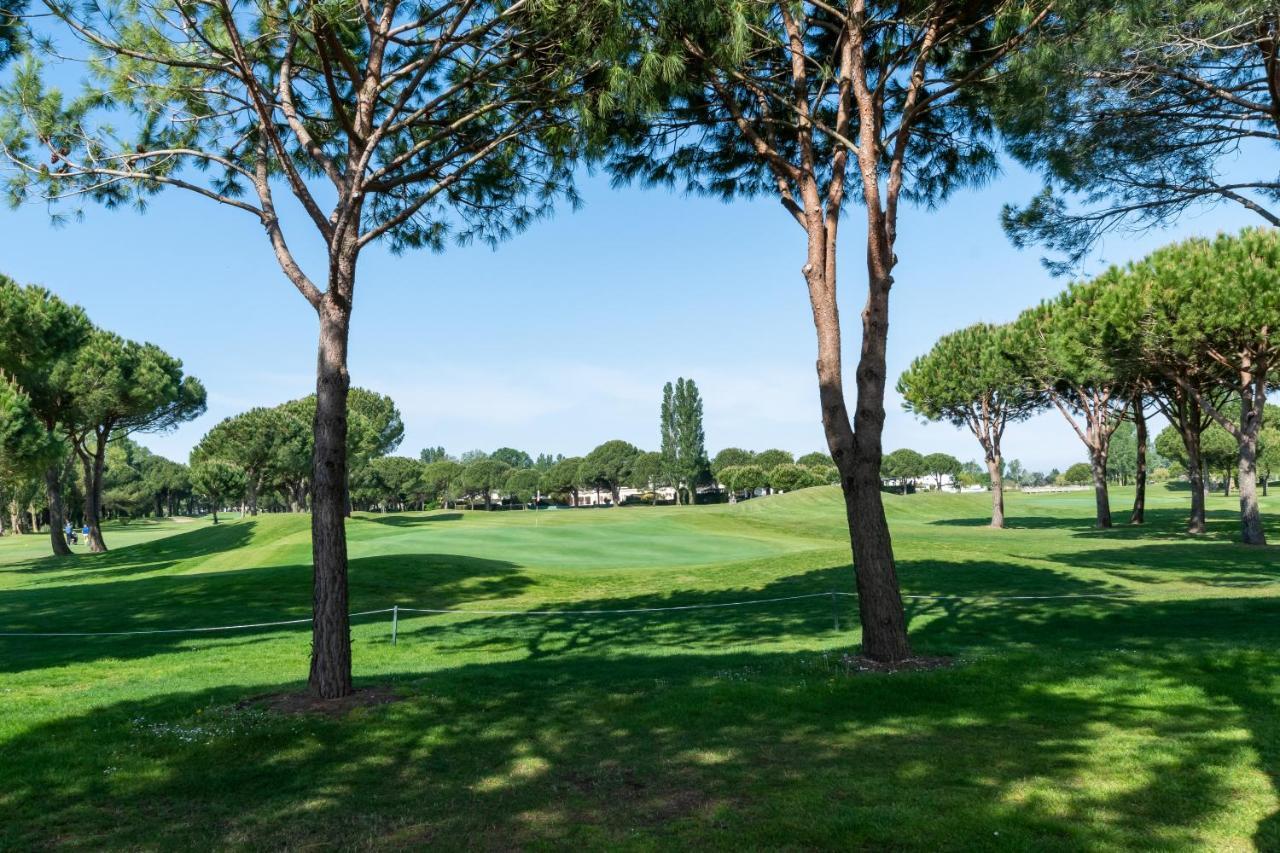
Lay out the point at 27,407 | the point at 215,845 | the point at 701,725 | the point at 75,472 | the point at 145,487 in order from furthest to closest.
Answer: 1. the point at 145,487
2. the point at 75,472
3. the point at 27,407
4. the point at 701,725
5. the point at 215,845

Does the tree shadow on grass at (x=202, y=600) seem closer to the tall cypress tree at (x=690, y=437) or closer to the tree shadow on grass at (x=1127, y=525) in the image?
the tree shadow on grass at (x=1127, y=525)

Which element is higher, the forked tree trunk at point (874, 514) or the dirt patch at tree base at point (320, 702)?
the forked tree trunk at point (874, 514)

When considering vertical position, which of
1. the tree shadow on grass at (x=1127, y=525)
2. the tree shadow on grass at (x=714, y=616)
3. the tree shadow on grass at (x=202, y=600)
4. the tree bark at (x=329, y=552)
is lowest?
the tree shadow on grass at (x=1127, y=525)

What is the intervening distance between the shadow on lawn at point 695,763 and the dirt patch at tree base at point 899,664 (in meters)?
0.35

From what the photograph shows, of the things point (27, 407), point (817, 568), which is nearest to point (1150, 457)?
point (817, 568)

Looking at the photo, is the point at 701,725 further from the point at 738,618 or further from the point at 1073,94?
the point at 1073,94

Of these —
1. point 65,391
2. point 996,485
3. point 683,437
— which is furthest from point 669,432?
point 65,391

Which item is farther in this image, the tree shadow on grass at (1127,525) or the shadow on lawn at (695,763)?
the tree shadow on grass at (1127,525)

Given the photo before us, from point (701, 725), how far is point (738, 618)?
31.6 feet

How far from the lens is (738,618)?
17.2 metres

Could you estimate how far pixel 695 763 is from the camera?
664 cm

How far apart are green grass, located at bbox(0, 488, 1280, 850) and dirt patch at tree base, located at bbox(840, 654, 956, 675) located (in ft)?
0.98

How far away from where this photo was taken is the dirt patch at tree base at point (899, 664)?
9570 millimetres

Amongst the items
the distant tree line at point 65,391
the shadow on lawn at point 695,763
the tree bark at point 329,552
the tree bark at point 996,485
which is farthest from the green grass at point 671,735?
the tree bark at point 996,485
